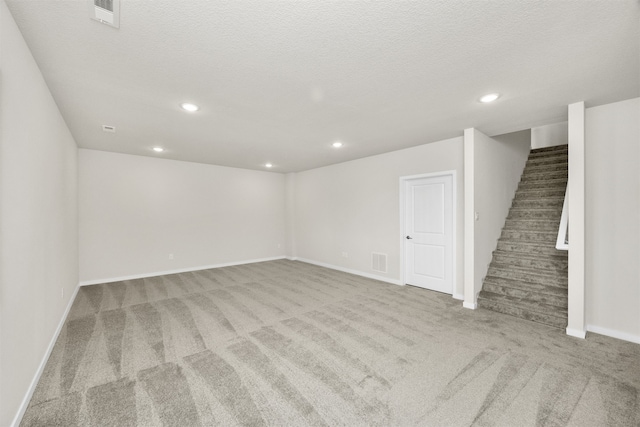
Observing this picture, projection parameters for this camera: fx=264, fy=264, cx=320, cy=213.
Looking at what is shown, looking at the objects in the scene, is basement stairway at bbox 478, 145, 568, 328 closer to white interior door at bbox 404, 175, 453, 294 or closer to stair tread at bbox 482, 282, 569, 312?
stair tread at bbox 482, 282, 569, 312

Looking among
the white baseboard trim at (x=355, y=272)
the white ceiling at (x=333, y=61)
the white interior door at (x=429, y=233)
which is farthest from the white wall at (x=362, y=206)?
the white ceiling at (x=333, y=61)

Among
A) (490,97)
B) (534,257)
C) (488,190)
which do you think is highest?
(490,97)

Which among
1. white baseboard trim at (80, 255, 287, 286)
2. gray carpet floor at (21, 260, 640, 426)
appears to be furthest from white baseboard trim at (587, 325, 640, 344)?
white baseboard trim at (80, 255, 287, 286)

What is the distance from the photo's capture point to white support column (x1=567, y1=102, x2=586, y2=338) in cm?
292

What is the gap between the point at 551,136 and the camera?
6.76 metres

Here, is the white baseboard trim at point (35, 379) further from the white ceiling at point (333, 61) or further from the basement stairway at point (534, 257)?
the basement stairway at point (534, 257)

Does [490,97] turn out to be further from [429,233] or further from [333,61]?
[429,233]

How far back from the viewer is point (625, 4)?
1.54 metres

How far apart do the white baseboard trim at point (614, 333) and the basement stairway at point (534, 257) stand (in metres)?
0.28

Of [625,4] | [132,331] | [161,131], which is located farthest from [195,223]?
[625,4]

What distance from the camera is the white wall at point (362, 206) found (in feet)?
14.7

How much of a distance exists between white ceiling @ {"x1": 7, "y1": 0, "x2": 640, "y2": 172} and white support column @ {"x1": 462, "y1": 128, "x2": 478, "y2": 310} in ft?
1.28

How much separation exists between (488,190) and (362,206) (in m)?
2.36

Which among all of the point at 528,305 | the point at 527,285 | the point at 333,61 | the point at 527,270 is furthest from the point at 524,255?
the point at 333,61
